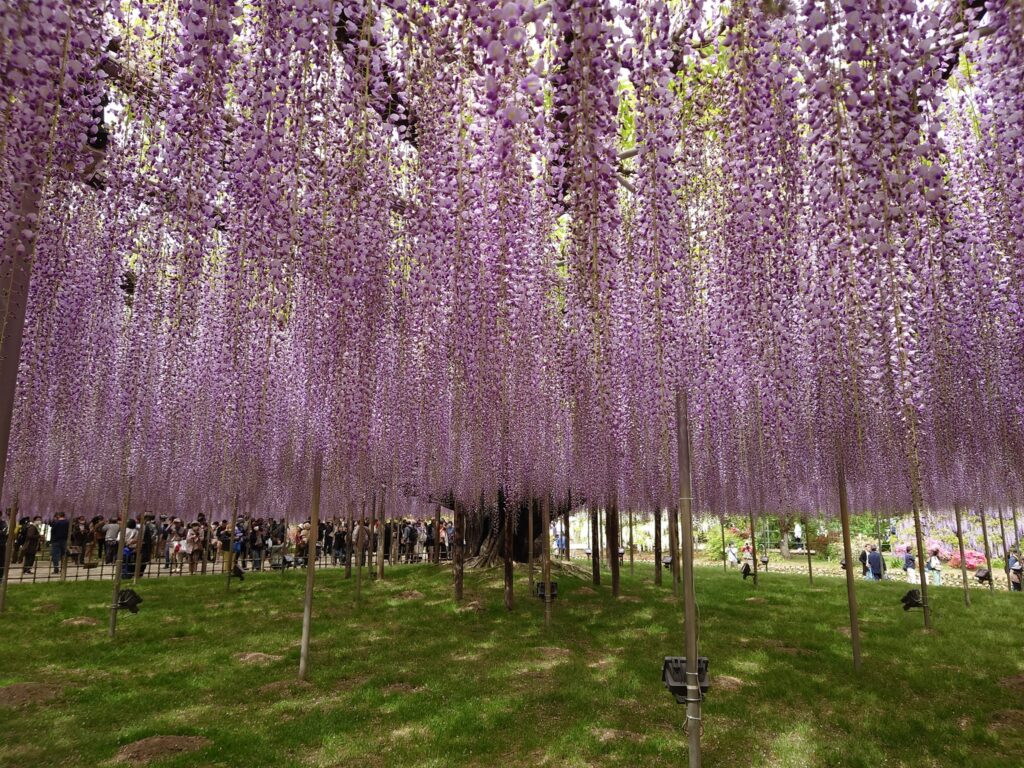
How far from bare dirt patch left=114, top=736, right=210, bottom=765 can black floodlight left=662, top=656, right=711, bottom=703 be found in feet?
14.0

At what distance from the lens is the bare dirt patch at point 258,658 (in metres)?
8.16

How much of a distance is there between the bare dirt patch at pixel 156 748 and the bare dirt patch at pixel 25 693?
76.4 inches

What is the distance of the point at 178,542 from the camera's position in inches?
712

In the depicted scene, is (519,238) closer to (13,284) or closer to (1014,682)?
(13,284)

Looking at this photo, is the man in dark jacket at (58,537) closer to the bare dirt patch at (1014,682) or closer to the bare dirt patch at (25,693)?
the bare dirt patch at (25,693)

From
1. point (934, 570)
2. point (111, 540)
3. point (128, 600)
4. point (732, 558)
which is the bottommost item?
point (732, 558)

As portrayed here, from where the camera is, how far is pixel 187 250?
4555 mm

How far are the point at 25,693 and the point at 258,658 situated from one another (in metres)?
2.53

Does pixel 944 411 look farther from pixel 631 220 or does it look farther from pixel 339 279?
pixel 339 279

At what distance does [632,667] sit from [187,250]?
7.26 meters

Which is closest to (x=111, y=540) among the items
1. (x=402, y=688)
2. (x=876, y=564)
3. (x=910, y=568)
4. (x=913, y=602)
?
(x=402, y=688)

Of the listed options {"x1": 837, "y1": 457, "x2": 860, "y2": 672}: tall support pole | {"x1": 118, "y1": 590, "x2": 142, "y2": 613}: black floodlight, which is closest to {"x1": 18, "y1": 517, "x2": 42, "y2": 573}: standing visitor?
{"x1": 118, "y1": 590, "x2": 142, "y2": 613}: black floodlight

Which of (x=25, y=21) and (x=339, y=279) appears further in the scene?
(x=339, y=279)

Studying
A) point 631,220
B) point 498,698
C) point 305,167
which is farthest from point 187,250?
point 498,698
